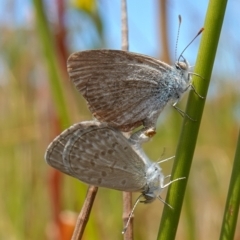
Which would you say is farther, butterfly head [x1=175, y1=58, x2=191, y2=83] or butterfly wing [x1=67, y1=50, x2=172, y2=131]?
butterfly head [x1=175, y1=58, x2=191, y2=83]

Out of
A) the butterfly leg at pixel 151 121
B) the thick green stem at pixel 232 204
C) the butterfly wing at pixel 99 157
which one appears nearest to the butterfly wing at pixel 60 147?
the butterfly wing at pixel 99 157

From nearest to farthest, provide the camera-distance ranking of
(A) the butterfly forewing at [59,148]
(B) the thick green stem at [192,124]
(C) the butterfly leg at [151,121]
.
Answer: (B) the thick green stem at [192,124] → (A) the butterfly forewing at [59,148] → (C) the butterfly leg at [151,121]

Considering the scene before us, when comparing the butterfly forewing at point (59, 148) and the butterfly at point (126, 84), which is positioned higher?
the butterfly at point (126, 84)

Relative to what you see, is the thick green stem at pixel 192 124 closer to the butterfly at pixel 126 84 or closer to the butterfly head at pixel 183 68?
the butterfly at pixel 126 84

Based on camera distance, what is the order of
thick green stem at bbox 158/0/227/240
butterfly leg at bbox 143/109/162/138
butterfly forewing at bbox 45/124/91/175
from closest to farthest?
thick green stem at bbox 158/0/227/240
butterfly forewing at bbox 45/124/91/175
butterfly leg at bbox 143/109/162/138

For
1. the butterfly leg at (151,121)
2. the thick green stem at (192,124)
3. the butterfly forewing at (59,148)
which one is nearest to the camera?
the thick green stem at (192,124)

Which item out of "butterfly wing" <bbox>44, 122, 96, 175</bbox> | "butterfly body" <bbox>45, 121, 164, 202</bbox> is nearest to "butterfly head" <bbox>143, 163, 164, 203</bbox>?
"butterfly body" <bbox>45, 121, 164, 202</bbox>

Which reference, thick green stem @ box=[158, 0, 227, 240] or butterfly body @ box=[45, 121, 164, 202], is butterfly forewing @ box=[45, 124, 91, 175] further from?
thick green stem @ box=[158, 0, 227, 240]
